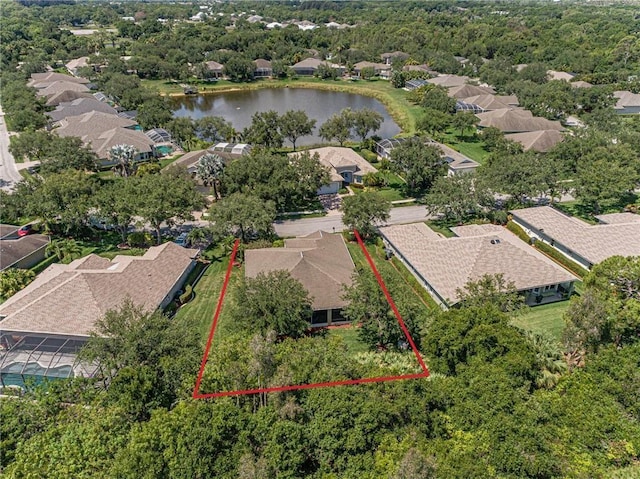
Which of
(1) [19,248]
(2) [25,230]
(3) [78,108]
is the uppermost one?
(3) [78,108]

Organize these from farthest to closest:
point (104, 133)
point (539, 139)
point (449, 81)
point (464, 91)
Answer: point (449, 81) → point (464, 91) → point (104, 133) → point (539, 139)

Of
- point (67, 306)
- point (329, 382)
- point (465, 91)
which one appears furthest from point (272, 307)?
point (465, 91)

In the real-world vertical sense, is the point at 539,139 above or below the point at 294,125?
below

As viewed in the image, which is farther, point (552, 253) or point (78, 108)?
point (78, 108)

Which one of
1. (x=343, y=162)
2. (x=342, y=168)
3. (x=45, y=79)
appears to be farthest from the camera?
(x=45, y=79)

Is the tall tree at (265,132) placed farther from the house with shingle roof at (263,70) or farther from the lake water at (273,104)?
the house with shingle roof at (263,70)

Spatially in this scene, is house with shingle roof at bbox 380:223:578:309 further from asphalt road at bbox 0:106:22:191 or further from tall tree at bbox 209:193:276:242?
asphalt road at bbox 0:106:22:191

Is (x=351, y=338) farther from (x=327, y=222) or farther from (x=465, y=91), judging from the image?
(x=465, y=91)

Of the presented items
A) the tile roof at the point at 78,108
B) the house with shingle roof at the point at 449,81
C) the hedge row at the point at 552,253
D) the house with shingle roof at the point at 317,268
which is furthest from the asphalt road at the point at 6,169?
the house with shingle roof at the point at 449,81
